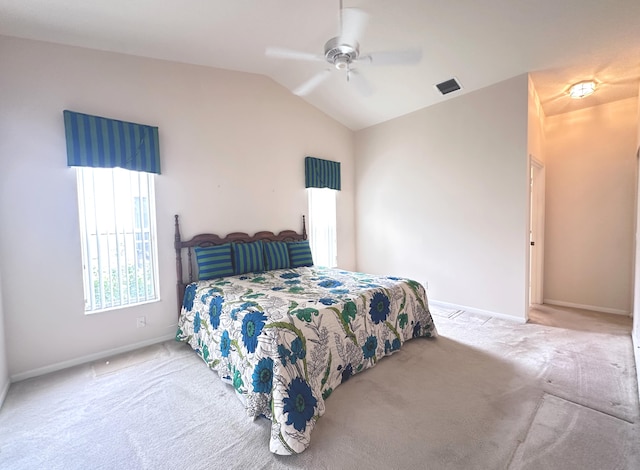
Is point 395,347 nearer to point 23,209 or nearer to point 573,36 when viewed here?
Result: point 573,36

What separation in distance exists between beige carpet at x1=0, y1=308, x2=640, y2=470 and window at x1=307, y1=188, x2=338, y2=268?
7.97 feet

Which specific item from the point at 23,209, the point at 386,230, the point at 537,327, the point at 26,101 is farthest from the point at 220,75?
the point at 537,327

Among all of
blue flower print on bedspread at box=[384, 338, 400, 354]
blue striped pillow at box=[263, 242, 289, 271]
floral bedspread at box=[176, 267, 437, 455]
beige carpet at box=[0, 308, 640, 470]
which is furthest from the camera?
blue striped pillow at box=[263, 242, 289, 271]

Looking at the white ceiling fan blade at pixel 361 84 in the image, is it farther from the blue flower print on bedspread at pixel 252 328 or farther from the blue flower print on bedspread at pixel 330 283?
the blue flower print on bedspread at pixel 252 328

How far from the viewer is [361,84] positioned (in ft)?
12.5

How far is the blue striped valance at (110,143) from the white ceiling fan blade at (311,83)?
212 cm

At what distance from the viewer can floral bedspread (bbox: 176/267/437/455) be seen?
175 centimetres

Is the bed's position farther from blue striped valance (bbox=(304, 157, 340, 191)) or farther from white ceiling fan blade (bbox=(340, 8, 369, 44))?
white ceiling fan blade (bbox=(340, 8, 369, 44))

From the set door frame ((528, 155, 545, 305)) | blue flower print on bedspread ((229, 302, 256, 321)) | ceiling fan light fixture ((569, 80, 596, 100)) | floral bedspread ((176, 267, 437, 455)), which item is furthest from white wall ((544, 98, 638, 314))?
blue flower print on bedspread ((229, 302, 256, 321))

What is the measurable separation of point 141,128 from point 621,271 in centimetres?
606

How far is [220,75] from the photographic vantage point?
11.7 ft

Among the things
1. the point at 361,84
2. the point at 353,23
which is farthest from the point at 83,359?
the point at 361,84

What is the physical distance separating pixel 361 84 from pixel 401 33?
1.04 metres

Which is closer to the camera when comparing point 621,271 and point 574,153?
point 621,271
